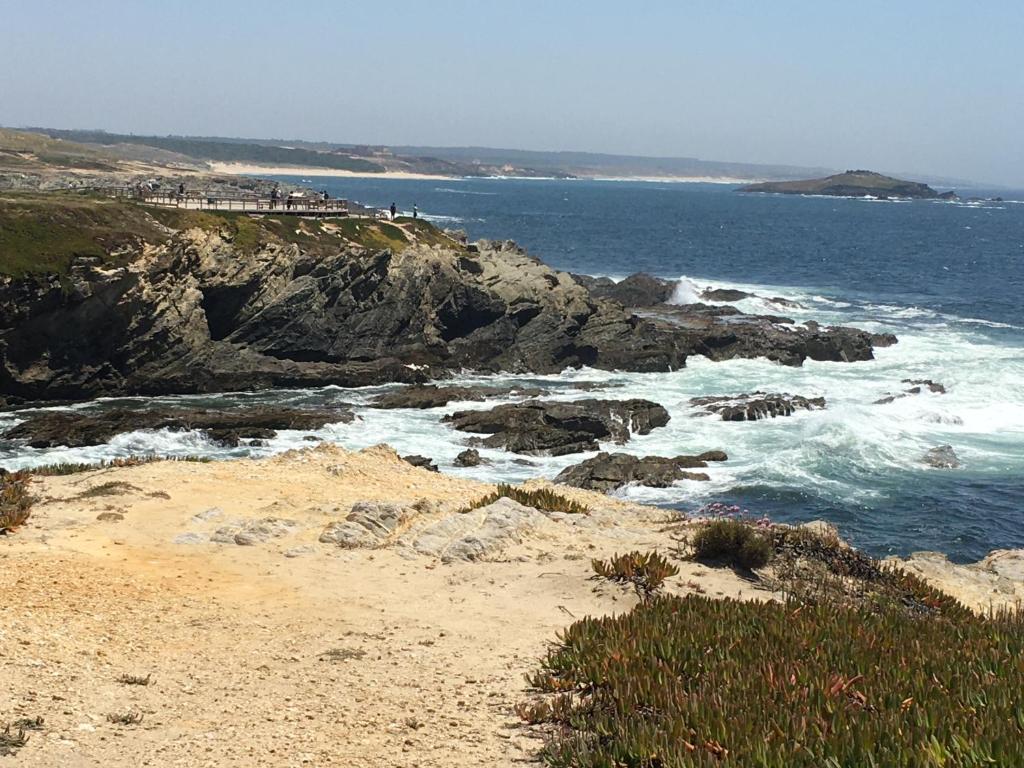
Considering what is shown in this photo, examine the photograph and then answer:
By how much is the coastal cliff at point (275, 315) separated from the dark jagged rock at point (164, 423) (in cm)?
517

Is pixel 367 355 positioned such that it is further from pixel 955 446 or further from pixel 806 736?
pixel 806 736

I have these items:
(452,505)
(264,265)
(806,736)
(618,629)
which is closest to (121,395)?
(264,265)

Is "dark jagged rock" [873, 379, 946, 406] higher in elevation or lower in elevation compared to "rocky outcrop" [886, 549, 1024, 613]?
lower

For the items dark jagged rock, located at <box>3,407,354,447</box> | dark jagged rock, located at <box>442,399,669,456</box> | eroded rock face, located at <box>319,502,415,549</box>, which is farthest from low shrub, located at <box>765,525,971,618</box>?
dark jagged rock, located at <box>3,407,354,447</box>

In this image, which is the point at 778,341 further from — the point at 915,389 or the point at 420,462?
the point at 420,462

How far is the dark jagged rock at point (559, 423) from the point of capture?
116 ft

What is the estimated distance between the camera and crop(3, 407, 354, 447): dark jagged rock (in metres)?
34.0

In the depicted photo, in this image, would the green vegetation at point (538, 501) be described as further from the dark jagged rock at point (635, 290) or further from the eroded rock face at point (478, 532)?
the dark jagged rock at point (635, 290)

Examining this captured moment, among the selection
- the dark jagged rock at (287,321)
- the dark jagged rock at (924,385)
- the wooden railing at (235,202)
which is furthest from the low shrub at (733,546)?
the wooden railing at (235,202)

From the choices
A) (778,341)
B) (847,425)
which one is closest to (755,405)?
(847,425)

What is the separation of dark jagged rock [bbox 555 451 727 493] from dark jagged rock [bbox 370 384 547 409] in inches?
425

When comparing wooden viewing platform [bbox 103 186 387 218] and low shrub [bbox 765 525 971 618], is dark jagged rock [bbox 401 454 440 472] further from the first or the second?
wooden viewing platform [bbox 103 186 387 218]

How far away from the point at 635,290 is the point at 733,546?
5798cm

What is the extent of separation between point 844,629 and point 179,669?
744 cm
